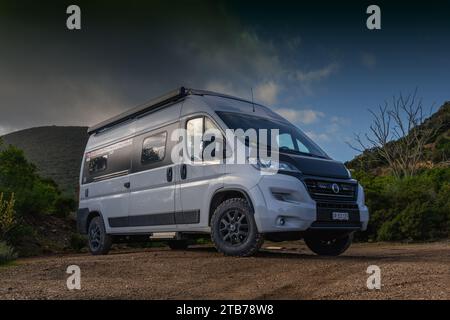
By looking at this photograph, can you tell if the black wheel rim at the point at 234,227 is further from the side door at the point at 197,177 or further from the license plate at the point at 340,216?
the license plate at the point at 340,216

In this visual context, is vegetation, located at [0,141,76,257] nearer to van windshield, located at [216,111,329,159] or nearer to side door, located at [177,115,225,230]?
side door, located at [177,115,225,230]

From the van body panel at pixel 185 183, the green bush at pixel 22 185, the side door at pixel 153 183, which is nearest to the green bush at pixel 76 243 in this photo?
the green bush at pixel 22 185

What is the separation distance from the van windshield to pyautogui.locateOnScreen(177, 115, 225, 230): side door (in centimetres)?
34

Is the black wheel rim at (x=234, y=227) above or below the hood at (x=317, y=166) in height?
below

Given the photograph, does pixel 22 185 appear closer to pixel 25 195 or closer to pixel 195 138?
pixel 25 195

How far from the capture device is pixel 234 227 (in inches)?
285

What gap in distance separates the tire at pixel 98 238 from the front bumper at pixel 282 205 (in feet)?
15.8

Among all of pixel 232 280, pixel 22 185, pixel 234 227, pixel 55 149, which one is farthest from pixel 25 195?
pixel 55 149

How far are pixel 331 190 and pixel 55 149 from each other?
174 ft

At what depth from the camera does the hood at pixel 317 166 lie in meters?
7.17

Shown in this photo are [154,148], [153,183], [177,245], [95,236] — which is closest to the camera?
[153,183]
